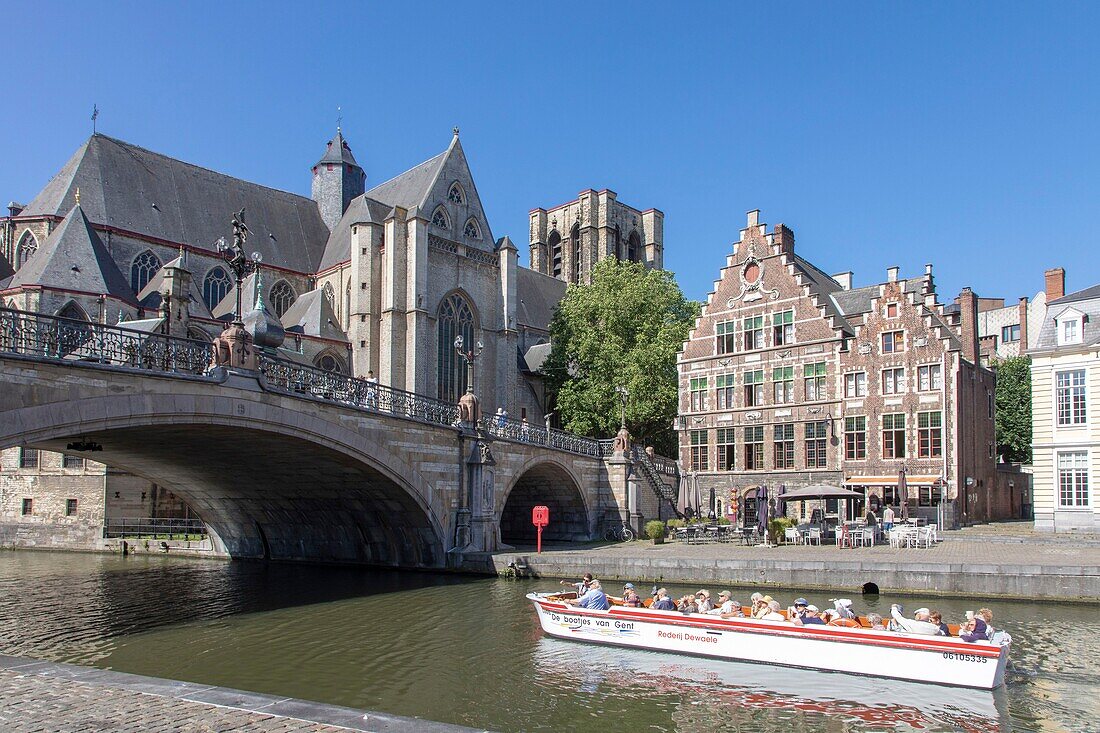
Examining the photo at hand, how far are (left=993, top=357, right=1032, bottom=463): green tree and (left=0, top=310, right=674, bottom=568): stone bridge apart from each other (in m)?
18.9

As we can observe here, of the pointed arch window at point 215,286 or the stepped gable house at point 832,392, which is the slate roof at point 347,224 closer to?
the pointed arch window at point 215,286

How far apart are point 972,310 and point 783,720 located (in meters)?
28.9

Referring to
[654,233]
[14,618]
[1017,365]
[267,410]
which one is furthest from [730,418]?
[654,233]

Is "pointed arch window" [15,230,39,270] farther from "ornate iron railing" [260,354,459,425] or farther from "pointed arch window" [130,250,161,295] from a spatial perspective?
"ornate iron railing" [260,354,459,425]

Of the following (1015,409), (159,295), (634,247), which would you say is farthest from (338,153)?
(1015,409)

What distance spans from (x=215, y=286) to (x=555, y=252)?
33.4 meters

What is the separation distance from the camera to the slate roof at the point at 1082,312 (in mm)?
29750

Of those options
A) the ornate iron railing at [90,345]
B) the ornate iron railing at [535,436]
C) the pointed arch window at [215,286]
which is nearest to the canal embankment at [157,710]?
the ornate iron railing at [90,345]

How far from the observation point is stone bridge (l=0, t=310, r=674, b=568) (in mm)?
16000

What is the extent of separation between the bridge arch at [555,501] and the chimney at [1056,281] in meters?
20.8

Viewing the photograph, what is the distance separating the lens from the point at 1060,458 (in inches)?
1185

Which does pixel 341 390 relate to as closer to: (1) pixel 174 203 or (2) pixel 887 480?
(2) pixel 887 480

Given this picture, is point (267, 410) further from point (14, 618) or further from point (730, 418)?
point (730, 418)

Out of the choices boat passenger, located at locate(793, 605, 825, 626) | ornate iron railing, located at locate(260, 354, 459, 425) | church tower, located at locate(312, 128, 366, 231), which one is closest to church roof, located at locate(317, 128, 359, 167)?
church tower, located at locate(312, 128, 366, 231)
